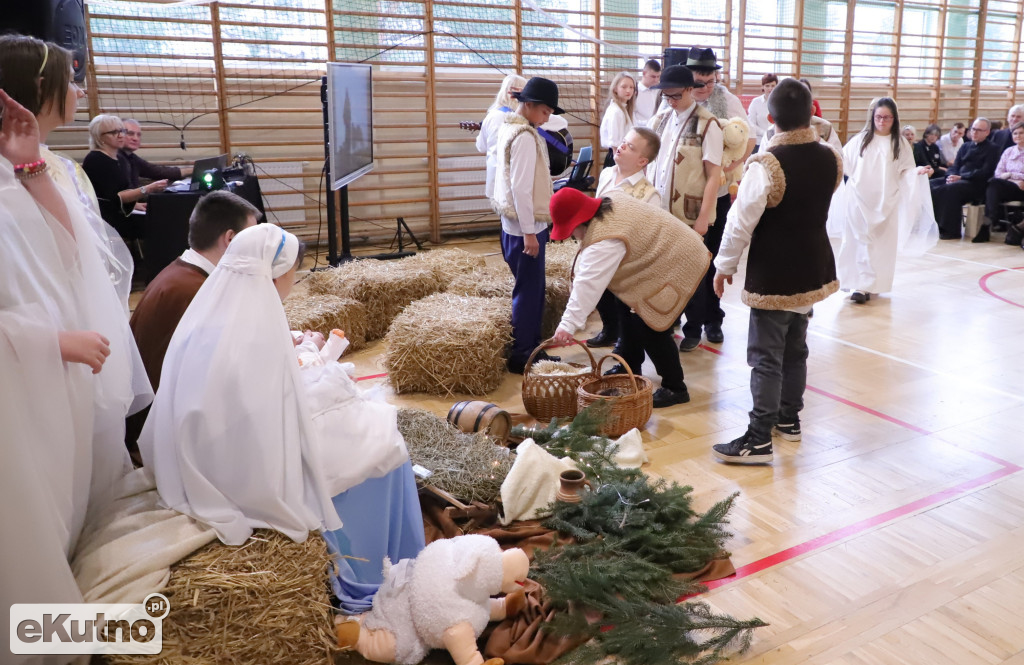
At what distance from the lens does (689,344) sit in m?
4.79

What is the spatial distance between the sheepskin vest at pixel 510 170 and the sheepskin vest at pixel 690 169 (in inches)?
28.6

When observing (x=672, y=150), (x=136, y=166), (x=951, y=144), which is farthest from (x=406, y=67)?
(x=951, y=144)

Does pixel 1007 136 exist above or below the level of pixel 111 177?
above

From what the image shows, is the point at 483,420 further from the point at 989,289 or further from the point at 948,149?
the point at 948,149

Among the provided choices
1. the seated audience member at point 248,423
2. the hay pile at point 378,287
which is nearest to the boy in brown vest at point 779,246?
the seated audience member at point 248,423

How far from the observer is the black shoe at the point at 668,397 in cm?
395

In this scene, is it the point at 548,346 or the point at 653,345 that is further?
the point at 653,345

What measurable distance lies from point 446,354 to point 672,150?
64.5 inches

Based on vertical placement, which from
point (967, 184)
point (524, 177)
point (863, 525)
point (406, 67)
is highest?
point (406, 67)

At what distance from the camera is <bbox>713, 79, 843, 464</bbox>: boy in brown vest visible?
3088 millimetres

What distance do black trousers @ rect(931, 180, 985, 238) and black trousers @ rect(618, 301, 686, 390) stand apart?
612 cm

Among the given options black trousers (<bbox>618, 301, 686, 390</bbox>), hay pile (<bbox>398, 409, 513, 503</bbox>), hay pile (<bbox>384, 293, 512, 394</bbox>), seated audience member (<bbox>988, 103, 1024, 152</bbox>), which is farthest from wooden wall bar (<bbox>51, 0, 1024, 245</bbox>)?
hay pile (<bbox>398, 409, 513, 503</bbox>)

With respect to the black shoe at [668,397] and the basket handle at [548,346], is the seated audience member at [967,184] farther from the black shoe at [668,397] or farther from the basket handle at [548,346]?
the basket handle at [548,346]

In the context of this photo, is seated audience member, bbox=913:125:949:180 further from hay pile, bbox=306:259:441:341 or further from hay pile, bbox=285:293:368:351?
hay pile, bbox=285:293:368:351
